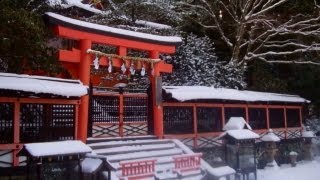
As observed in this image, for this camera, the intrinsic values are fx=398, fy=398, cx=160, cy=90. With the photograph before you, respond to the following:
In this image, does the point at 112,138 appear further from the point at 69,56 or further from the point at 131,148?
the point at 69,56

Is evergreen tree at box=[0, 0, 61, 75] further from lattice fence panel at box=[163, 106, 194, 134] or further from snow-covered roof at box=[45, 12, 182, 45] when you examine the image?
lattice fence panel at box=[163, 106, 194, 134]

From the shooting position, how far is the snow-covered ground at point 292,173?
713 inches

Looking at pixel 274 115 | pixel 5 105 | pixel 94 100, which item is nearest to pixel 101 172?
pixel 5 105

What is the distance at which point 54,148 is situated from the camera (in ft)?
35.1

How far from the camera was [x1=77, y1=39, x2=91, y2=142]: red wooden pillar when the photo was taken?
14422mm

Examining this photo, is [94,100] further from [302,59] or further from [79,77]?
[302,59]

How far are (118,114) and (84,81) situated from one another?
2.75 meters

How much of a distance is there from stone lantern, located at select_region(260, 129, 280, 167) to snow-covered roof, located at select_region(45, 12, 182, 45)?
6.95m

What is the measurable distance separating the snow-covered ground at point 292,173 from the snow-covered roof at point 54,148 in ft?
31.4

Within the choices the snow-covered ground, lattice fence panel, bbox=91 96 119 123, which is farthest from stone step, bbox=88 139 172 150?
the snow-covered ground

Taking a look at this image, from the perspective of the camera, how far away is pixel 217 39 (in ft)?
108

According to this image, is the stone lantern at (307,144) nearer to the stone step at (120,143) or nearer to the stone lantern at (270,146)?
the stone lantern at (270,146)

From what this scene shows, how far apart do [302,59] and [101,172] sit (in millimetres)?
22293

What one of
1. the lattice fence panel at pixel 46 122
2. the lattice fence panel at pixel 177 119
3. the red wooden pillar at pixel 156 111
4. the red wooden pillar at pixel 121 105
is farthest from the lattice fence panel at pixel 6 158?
the lattice fence panel at pixel 177 119
